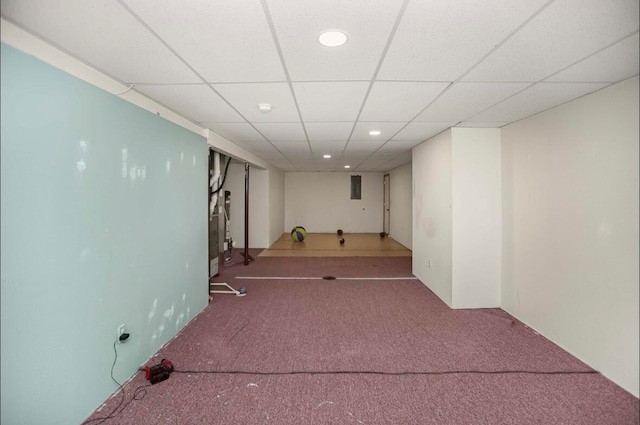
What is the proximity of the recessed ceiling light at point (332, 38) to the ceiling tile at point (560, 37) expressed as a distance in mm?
915

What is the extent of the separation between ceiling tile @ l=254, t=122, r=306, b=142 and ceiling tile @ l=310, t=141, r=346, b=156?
1.86ft

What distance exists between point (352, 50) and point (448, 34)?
51cm

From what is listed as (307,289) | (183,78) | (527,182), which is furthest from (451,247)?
(183,78)

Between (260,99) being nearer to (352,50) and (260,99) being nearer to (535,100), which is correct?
(352,50)

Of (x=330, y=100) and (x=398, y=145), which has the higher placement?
(x=398, y=145)

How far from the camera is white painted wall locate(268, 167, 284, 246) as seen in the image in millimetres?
7871

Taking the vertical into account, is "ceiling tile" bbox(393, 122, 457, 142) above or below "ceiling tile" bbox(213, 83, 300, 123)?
above

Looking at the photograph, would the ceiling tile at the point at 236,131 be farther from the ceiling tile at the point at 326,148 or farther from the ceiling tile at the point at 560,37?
the ceiling tile at the point at 560,37

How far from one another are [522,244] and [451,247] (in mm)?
734

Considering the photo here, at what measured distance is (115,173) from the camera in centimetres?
196

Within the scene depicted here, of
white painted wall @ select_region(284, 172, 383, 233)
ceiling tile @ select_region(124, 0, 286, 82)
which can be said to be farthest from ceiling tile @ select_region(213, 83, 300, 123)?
white painted wall @ select_region(284, 172, 383, 233)

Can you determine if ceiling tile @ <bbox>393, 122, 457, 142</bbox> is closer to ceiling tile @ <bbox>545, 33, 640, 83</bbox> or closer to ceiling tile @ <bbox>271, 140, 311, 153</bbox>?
ceiling tile @ <bbox>545, 33, 640, 83</bbox>

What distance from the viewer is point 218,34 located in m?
1.46

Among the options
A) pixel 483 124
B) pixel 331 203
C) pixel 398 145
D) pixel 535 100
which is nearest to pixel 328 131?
pixel 398 145
